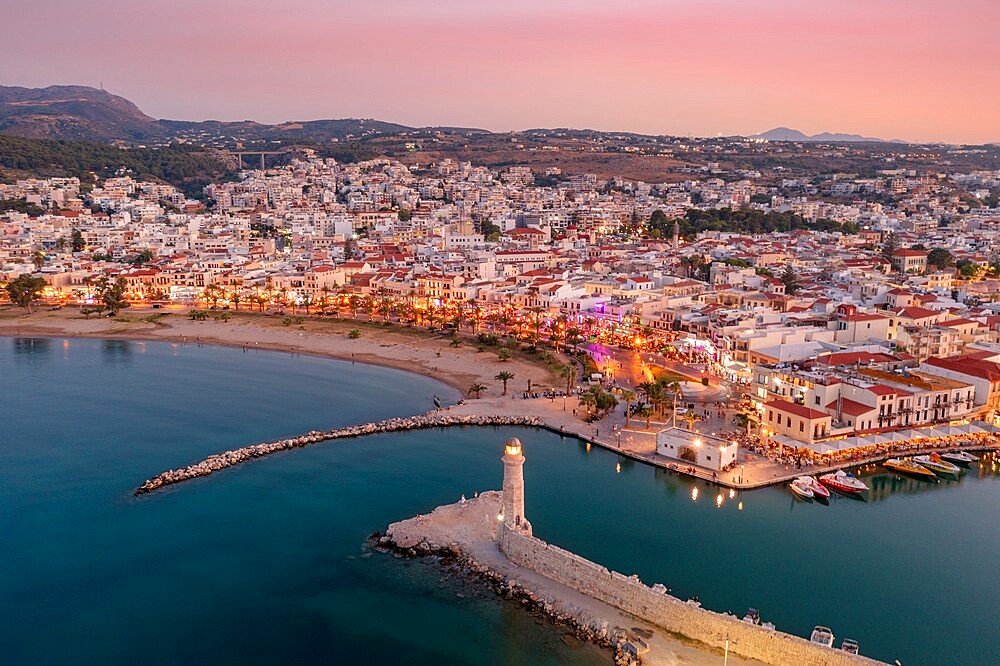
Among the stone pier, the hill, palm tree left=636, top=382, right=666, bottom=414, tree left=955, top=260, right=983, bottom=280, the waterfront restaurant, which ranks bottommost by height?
the stone pier

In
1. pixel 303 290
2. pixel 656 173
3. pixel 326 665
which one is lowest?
pixel 326 665

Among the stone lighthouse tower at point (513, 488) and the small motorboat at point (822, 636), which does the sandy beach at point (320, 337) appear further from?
the small motorboat at point (822, 636)

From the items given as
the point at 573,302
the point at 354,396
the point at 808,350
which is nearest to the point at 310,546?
the point at 354,396

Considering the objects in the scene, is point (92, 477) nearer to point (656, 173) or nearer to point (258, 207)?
point (258, 207)

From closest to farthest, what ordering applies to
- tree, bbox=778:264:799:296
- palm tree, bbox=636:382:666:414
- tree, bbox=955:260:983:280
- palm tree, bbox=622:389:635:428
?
palm tree, bbox=636:382:666:414
palm tree, bbox=622:389:635:428
tree, bbox=778:264:799:296
tree, bbox=955:260:983:280

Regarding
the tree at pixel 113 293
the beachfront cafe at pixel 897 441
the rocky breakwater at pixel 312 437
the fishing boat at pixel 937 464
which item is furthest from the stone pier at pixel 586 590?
the tree at pixel 113 293

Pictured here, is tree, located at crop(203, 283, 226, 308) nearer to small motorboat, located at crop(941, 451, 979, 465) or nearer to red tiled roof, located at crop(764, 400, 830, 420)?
red tiled roof, located at crop(764, 400, 830, 420)

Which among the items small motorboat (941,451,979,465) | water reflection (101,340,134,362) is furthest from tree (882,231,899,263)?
water reflection (101,340,134,362)
